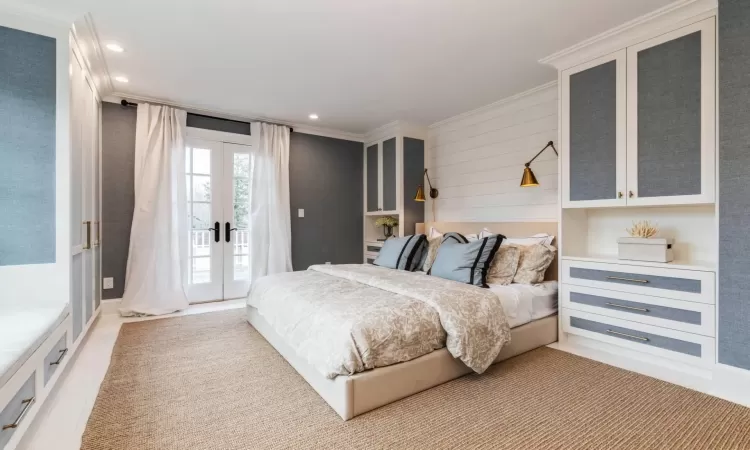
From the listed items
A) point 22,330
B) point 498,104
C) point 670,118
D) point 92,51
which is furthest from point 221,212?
point 670,118

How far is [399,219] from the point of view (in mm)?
4789

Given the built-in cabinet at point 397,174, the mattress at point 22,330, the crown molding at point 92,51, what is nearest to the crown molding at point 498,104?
the built-in cabinet at point 397,174

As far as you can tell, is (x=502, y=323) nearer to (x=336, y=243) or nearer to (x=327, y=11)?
(x=327, y=11)

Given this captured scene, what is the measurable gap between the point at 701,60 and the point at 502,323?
6.76ft

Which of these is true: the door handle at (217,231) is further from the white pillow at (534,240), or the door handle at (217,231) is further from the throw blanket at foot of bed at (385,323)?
the white pillow at (534,240)

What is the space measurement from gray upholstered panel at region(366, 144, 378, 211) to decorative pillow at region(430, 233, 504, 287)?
228 cm

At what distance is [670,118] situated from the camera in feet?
7.55

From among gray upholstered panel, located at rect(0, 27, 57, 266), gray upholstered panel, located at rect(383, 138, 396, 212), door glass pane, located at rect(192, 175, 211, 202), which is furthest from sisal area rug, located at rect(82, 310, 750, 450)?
gray upholstered panel, located at rect(383, 138, 396, 212)

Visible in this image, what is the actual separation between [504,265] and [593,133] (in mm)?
1260

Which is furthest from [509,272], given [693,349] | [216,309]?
[216,309]

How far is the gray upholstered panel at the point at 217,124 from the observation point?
14.2 ft

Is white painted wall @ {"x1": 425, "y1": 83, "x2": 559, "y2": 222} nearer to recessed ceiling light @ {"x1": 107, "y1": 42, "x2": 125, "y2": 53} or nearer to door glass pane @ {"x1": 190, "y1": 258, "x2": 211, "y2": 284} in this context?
door glass pane @ {"x1": 190, "y1": 258, "x2": 211, "y2": 284}

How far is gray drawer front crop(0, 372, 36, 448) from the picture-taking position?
1340 mm

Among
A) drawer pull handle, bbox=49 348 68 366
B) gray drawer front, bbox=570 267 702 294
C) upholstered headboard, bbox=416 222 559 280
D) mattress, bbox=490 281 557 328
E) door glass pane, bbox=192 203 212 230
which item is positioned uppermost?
door glass pane, bbox=192 203 212 230
